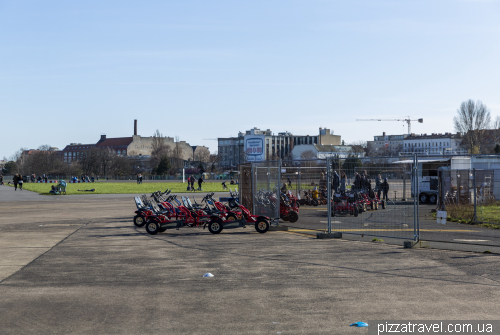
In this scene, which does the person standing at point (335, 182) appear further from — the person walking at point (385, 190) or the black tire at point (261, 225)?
the black tire at point (261, 225)

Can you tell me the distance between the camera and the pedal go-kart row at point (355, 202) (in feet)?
41.7

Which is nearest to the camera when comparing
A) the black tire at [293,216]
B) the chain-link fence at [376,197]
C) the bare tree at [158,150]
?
the chain-link fence at [376,197]

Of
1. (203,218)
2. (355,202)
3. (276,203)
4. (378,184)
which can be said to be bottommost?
(203,218)

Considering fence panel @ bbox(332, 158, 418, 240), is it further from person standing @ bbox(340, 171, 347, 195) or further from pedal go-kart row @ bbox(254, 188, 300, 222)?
pedal go-kart row @ bbox(254, 188, 300, 222)

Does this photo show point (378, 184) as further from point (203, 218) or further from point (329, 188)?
point (203, 218)

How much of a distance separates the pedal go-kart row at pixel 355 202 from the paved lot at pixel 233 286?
41.8 inches

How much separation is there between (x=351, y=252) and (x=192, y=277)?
408 centimetres

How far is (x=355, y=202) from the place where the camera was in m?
13.4

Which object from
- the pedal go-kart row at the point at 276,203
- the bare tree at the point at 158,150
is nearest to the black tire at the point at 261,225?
the pedal go-kart row at the point at 276,203

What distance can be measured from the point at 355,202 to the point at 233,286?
6481 mm

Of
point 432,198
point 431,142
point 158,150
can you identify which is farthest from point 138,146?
point 432,198

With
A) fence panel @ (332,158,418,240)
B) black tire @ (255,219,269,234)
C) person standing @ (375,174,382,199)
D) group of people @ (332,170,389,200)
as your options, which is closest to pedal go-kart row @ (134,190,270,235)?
black tire @ (255,219,269,234)

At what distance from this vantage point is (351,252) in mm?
11023

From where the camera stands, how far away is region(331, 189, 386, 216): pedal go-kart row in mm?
12716
